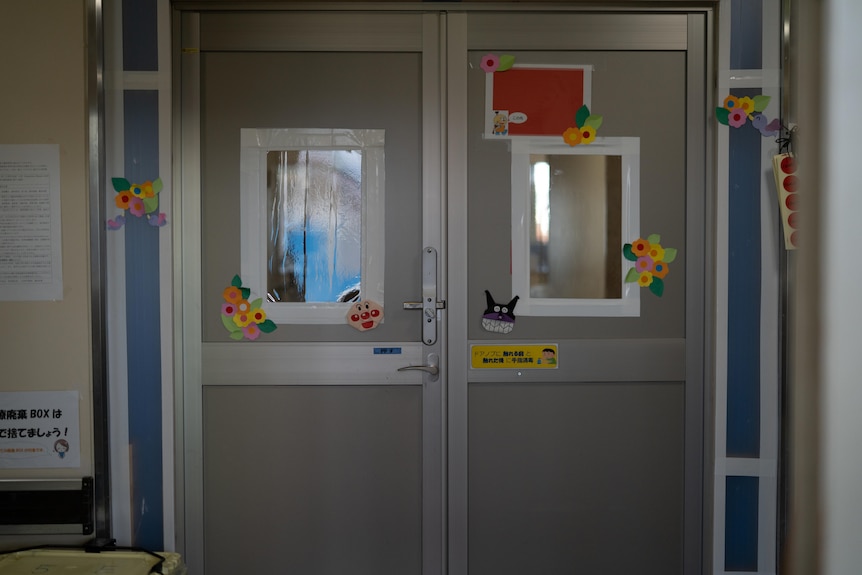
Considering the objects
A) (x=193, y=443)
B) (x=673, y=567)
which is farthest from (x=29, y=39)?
(x=673, y=567)

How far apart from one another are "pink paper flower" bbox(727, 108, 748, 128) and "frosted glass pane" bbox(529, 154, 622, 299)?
0.35 meters

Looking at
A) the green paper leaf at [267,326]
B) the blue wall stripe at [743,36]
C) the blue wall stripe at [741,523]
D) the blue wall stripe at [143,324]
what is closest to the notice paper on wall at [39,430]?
the blue wall stripe at [143,324]

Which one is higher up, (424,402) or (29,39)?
(29,39)

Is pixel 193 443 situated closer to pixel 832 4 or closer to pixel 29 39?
pixel 29 39

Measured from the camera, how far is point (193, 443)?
189 cm

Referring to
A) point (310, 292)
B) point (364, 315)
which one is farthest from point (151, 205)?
point (364, 315)

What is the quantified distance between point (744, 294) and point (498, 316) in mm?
767

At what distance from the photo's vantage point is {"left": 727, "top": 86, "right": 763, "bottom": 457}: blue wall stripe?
72.4 inches

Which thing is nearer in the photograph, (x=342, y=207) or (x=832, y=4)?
(x=832, y=4)

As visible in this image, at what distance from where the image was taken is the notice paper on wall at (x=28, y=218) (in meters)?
1.76

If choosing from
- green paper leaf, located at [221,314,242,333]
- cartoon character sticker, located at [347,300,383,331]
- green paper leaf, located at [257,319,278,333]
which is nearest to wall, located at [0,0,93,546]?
green paper leaf, located at [221,314,242,333]

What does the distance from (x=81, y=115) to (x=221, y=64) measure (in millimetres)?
438

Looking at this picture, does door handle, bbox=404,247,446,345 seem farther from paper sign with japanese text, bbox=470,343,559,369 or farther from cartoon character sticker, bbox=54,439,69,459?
cartoon character sticker, bbox=54,439,69,459

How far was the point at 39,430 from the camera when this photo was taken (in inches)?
70.6
